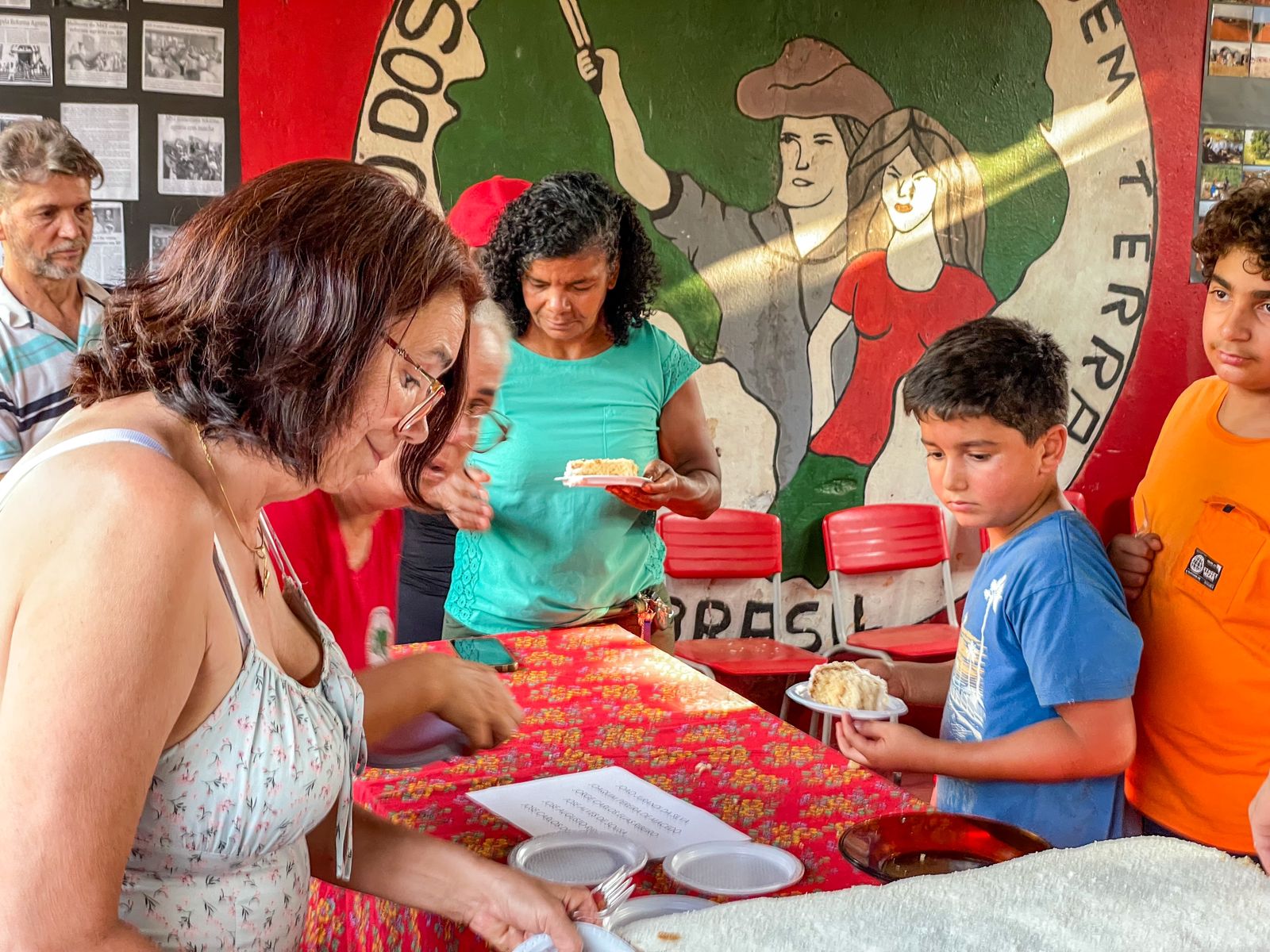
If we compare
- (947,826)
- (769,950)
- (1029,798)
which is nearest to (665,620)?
(1029,798)

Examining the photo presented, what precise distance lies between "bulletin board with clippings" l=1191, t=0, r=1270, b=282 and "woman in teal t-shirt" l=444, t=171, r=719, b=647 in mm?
3441

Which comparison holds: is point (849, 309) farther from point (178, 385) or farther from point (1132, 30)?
point (178, 385)

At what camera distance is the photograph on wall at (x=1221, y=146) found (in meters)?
5.25

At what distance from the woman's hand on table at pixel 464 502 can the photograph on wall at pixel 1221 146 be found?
4.20 metres

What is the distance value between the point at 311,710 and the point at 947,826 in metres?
0.85

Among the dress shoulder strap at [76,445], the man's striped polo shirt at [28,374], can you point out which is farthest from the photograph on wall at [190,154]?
the dress shoulder strap at [76,445]

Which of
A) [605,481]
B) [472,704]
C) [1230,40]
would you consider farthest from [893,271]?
[472,704]

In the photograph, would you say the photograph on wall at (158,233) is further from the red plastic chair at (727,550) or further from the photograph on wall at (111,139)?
the red plastic chair at (727,550)

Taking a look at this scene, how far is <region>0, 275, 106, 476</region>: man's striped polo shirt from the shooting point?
127 inches

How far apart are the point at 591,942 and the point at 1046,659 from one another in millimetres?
1184

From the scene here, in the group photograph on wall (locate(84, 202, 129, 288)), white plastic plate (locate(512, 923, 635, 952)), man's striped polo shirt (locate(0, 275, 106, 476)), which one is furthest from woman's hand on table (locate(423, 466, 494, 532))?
white plastic plate (locate(512, 923, 635, 952))

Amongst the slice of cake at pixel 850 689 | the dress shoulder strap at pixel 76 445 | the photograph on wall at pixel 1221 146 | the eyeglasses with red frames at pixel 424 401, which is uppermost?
the photograph on wall at pixel 1221 146

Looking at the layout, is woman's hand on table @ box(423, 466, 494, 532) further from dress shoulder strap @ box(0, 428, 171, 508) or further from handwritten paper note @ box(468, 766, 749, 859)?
dress shoulder strap @ box(0, 428, 171, 508)

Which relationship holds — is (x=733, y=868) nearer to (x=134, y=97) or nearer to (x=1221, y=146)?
(x=134, y=97)
